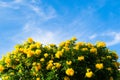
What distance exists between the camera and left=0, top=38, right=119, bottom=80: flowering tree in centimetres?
1179

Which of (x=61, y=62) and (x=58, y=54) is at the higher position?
(x=58, y=54)

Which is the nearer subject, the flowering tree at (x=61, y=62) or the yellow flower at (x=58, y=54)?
the flowering tree at (x=61, y=62)

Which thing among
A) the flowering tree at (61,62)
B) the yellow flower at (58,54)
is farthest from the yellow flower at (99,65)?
the yellow flower at (58,54)

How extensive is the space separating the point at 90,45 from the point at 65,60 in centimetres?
147

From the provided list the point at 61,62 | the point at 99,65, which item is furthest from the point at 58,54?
the point at 99,65

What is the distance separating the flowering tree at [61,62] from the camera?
1179 centimetres

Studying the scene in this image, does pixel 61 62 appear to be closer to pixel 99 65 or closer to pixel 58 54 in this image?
pixel 58 54

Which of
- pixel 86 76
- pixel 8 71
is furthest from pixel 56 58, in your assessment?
pixel 8 71

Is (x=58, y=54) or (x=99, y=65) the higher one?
(x=58, y=54)

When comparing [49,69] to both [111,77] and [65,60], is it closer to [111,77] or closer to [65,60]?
[65,60]

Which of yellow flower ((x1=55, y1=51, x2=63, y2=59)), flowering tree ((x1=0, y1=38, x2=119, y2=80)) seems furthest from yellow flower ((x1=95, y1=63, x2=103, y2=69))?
yellow flower ((x1=55, y1=51, x2=63, y2=59))

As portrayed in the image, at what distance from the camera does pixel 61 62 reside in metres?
11.9

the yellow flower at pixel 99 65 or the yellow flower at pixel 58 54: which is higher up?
the yellow flower at pixel 58 54

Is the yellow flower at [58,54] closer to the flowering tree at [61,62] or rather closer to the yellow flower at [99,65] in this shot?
the flowering tree at [61,62]
